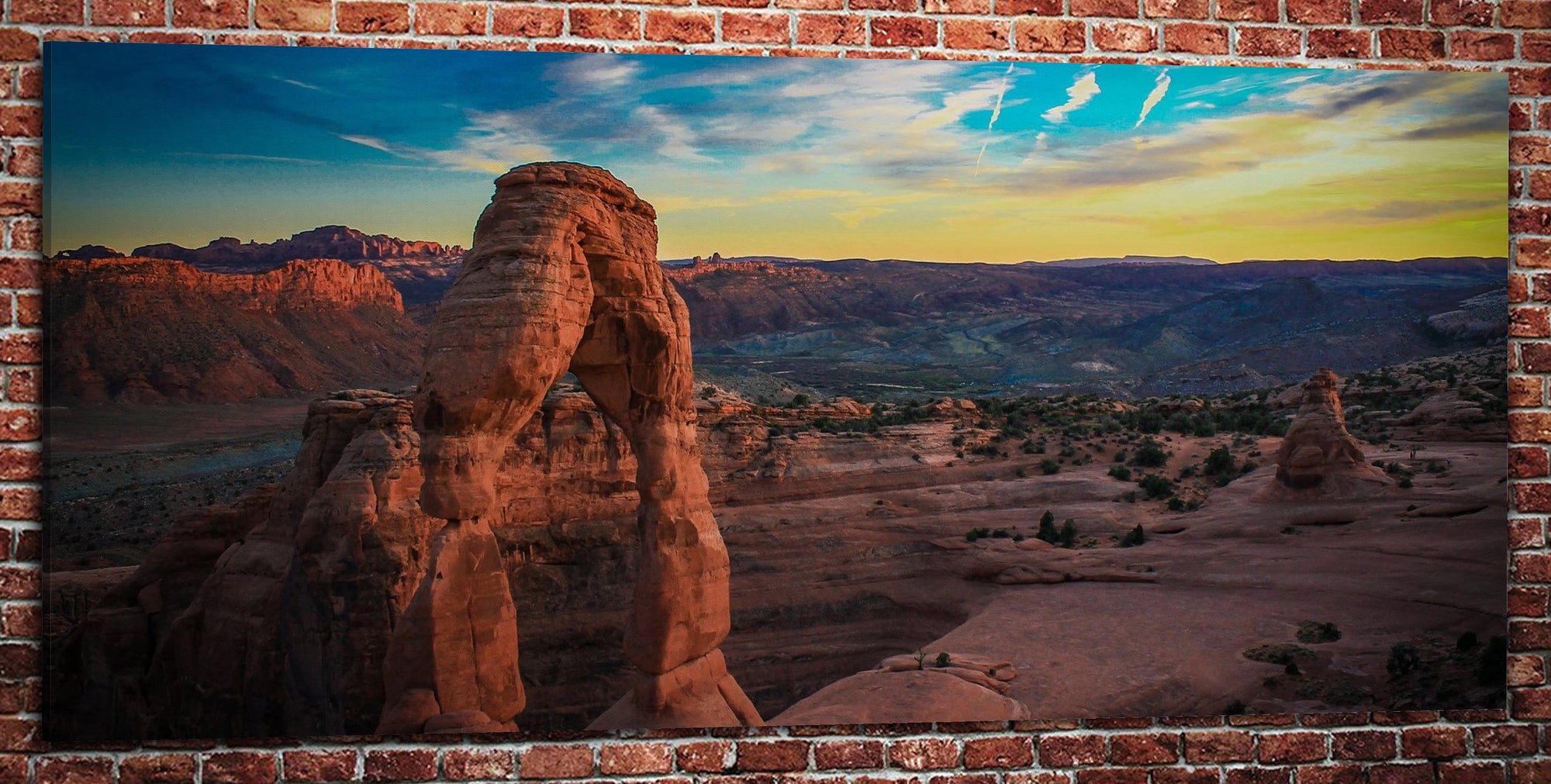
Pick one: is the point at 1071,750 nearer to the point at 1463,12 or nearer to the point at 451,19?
the point at 1463,12

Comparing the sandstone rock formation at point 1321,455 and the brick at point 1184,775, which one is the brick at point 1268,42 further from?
the brick at point 1184,775

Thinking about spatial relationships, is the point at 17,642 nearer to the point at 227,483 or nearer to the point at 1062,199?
the point at 227,483

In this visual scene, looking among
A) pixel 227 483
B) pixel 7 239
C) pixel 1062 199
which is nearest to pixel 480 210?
pixel 7 239

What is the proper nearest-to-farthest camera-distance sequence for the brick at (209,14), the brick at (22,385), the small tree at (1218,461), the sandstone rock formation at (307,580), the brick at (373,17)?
the brick at (22,385) → the brick at (209,14) → the brick at (373,17) → the small tree at (1218,461) → the sandstone rock formation at (307,580)

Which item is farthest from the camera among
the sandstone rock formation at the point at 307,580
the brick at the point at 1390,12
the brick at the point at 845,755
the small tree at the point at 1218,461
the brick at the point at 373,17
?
the sandstone rock formation at the point at 307,580

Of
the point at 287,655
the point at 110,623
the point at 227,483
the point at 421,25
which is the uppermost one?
the point at 421,25

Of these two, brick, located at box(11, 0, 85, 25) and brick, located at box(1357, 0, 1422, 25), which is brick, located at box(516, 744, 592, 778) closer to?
brick, located at box(11, 0, 85, 25)

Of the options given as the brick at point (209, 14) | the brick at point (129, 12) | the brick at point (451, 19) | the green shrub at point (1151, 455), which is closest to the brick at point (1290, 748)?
the green shrub at point (1151, 455)
